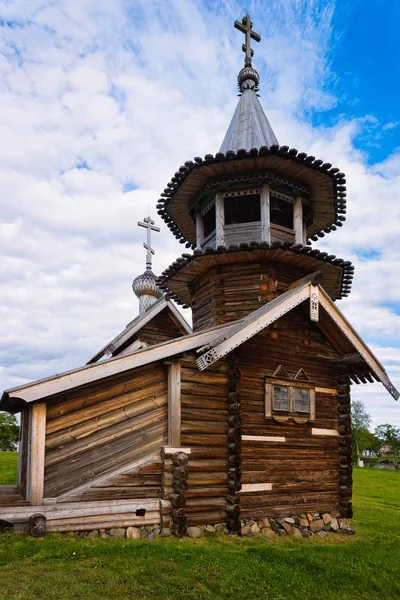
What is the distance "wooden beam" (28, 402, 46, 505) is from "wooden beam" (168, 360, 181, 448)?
2.65 metres

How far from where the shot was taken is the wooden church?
9.17m

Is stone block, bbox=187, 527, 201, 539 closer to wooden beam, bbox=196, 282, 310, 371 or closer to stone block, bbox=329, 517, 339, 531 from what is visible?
wooden beam, bbox=196, 282, 310, 371

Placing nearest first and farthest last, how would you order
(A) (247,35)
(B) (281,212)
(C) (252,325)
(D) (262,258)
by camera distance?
(C) (252,325)
(D) (262,258)
(B) (281,212)
(A) (247,35)

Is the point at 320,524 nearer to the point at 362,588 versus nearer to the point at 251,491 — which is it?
the point at 251,491

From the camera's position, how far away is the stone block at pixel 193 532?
9852mm

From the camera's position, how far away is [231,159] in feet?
40.0

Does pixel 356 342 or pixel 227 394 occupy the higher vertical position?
pixel 356 342

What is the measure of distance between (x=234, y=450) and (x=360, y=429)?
6394cm

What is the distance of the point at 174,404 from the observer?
10.3m

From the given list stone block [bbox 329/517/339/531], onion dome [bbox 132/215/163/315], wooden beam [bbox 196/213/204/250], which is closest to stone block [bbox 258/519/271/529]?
stone block [bbox 329/517/339/531]

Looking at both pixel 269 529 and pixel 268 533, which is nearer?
pixel 268 533

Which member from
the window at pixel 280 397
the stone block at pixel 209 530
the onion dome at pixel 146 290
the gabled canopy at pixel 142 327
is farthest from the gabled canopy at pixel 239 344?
the onion dome at pixel 146 290

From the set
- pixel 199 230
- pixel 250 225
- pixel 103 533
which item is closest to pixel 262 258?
pixel 250 225

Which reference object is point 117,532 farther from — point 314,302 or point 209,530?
point 314,302
